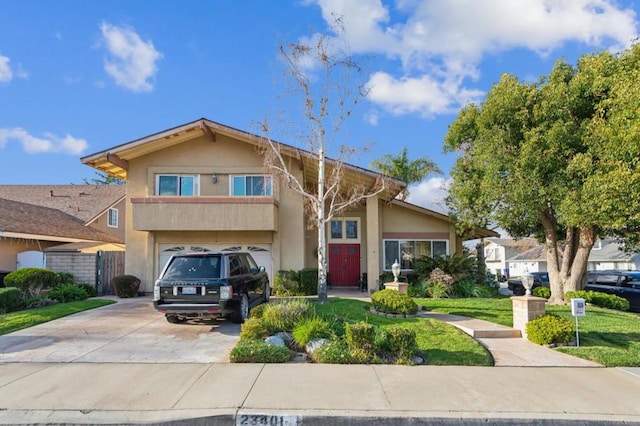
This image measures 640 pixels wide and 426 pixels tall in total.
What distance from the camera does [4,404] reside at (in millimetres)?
5582

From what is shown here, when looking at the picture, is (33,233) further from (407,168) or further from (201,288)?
(407,168)

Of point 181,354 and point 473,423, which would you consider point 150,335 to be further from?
point 473,423

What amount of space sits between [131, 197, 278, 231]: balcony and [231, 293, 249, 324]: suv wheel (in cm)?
634

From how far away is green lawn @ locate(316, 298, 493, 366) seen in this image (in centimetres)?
778

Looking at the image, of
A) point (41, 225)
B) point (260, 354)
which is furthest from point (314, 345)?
point (41, 225)

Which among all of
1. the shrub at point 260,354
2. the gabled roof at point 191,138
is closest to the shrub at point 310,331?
the shrub at point 260,354

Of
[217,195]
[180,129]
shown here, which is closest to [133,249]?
[217,195]

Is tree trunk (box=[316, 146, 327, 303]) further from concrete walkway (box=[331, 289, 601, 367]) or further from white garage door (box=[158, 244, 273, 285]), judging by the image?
white garage door (box=[158, 244, 273, 285])

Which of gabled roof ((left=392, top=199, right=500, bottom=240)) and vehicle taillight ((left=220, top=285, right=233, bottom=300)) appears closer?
vehicle taillight ((left=220, top=285, right=233, bottom=300))

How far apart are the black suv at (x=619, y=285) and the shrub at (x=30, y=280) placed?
22.2 metres

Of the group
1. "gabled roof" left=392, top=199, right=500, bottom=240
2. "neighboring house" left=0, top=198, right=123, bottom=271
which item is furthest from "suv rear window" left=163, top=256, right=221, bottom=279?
"gabled roof" left=392, top=199, right=500, bottom=240

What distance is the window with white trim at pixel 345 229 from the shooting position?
847 inches

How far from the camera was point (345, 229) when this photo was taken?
2156 centimetres

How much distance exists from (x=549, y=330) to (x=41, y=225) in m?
23.3
